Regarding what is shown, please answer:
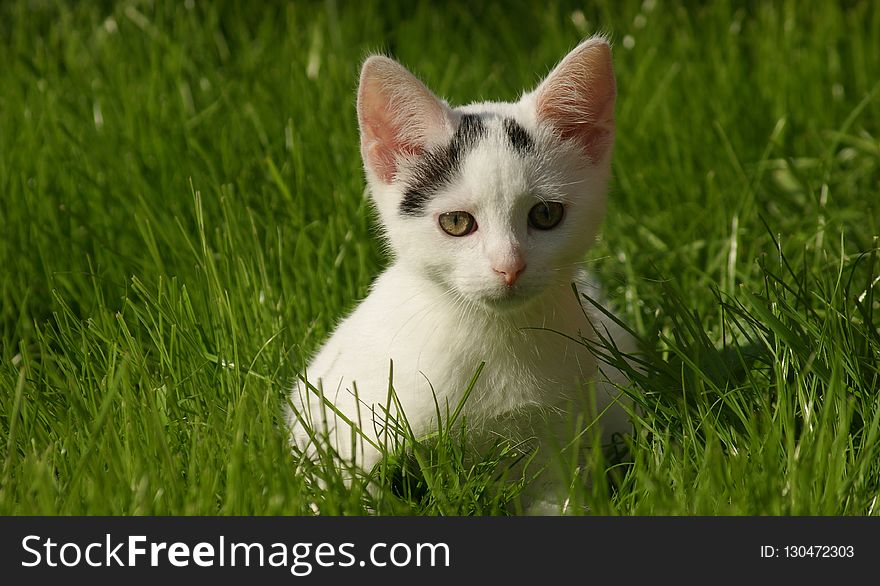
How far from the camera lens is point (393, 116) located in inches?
93.0

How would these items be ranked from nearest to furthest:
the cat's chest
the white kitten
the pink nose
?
the pink nose → the white kitten → the cat's chest

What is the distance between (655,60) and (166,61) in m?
2.25

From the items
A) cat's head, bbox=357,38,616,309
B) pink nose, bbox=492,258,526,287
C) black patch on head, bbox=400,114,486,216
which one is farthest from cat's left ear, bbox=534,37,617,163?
pink nose, bbox=492,258,526,287

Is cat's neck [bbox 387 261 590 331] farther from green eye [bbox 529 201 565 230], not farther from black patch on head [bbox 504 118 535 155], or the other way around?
black patch on head [bbox 504 118 535 155]

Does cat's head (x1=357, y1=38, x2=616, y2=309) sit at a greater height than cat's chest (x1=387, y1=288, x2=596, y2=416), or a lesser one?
greater

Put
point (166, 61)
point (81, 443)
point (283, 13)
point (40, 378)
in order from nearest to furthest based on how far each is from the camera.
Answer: point (81, 443), point (40, 378), point (166, 61), point (283, 13)

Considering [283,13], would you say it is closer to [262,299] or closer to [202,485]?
[262,299]

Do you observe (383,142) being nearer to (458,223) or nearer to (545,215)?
(458,223)

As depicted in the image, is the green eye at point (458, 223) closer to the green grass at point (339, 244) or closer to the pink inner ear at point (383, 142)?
the pink inner ear at point (383, 142)

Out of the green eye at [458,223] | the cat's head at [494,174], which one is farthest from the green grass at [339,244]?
the green eye at [458,223]

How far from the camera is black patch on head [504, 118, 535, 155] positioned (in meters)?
2.27

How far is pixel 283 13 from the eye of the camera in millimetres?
5441

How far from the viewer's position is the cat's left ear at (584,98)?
230 cm

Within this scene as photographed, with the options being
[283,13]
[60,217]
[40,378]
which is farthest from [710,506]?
[283,13]
